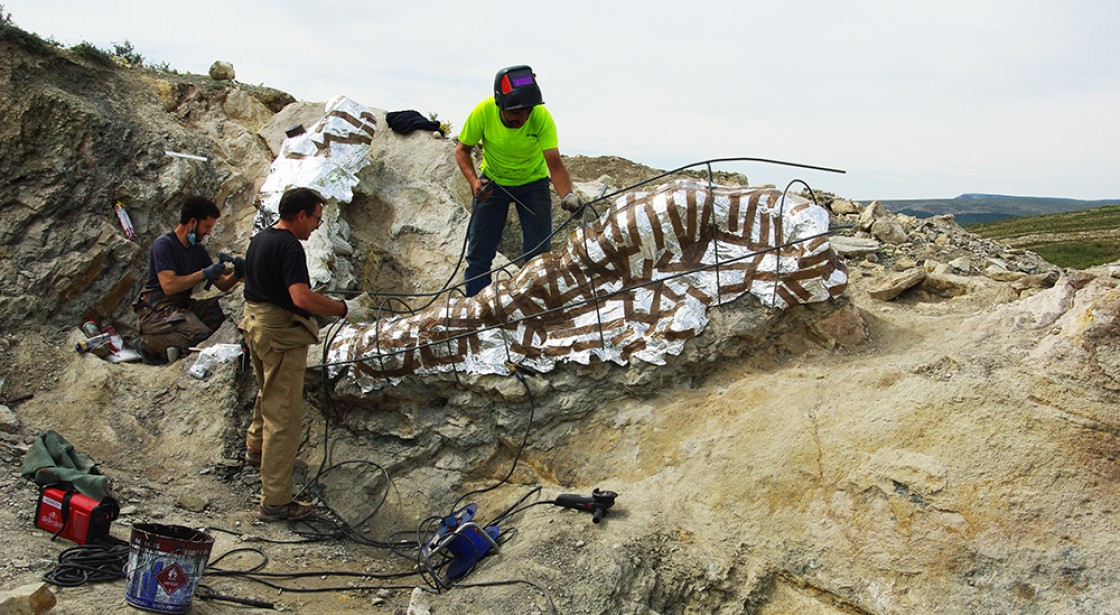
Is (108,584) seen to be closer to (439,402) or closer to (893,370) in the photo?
(439,402)

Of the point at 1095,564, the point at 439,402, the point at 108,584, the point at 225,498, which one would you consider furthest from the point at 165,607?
the point at 1095,564

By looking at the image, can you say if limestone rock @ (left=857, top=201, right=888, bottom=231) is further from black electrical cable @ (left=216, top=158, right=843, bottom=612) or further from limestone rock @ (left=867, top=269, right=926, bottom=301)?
black electrical cable @ (left=216, top=158, right=843, bottom=612)

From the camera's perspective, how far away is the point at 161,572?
11.9ft

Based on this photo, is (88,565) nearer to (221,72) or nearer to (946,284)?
(946,284)

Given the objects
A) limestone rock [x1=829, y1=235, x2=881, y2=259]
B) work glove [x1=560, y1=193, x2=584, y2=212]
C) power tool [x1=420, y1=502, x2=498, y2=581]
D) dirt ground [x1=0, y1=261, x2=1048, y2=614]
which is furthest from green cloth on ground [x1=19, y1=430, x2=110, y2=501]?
limestone rock [x1=829, y1=235, x2=881, y2=259]

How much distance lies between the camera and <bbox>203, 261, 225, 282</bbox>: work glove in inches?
236

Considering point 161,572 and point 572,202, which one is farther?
point 572,202

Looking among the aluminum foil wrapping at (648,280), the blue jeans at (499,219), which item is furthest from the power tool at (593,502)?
the blue jeans at (499,219)

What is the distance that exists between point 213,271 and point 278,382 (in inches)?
51.9

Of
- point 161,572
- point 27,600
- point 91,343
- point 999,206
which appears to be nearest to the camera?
point 27,600

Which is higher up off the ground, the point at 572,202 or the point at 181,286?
the point at 572,202

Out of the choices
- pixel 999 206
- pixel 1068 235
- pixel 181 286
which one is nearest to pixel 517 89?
pixel 181 286

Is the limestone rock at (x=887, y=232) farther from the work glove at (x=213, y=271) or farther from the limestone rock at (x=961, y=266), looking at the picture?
the work glove at (x=213, y=271)

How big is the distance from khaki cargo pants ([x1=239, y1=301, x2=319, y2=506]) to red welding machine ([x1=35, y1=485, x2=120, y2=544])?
969 mm
